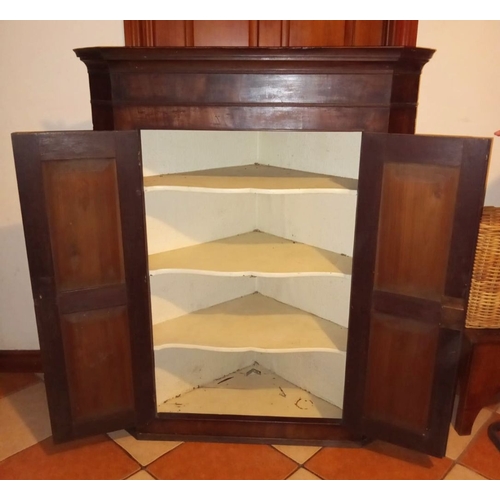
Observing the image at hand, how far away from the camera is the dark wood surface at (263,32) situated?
1.97m

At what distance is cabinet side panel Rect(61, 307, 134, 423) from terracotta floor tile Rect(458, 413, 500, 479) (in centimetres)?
133

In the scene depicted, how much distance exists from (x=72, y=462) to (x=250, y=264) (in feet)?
3.33

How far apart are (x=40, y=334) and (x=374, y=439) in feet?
4.43

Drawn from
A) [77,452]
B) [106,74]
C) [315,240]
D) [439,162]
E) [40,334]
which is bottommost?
[77,452]

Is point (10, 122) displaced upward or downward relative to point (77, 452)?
upward

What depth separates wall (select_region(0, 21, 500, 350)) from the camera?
1.98 m

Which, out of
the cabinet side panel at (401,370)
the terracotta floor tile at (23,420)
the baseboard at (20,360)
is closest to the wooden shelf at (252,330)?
the cabinet side panel at (401,370)

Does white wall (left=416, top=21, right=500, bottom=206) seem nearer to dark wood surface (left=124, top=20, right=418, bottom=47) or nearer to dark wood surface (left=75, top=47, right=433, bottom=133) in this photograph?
dark wood surface (left=124, top=20, right=418, bottom=47)

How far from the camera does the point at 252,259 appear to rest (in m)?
1.94

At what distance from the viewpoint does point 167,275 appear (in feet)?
6.72

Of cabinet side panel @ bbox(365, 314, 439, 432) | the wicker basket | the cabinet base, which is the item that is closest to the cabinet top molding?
the wicker basket

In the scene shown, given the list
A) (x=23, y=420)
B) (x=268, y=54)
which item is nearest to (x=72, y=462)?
(x=23, y=420)

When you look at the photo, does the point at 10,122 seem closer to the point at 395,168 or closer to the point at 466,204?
the point at 395,168

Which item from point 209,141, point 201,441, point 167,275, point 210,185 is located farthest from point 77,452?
point 209,141
